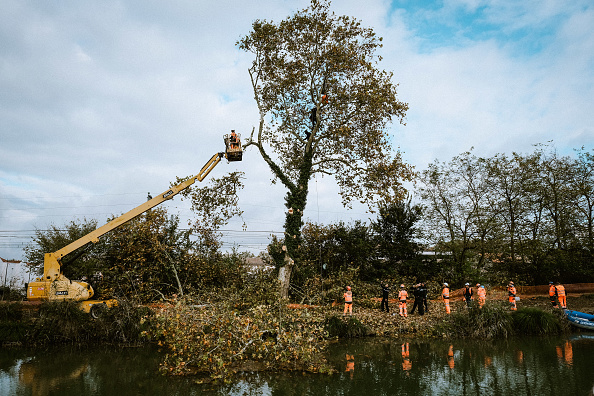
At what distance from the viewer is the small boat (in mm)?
14952

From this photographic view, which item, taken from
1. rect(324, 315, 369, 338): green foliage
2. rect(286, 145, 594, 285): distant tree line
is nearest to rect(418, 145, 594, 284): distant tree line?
rect(286, 145, 594, 285): distant tree line

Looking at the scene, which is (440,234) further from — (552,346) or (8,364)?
(8,364)

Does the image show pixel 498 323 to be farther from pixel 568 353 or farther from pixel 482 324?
pixel 568 353

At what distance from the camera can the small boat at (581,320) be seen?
49.1 feet

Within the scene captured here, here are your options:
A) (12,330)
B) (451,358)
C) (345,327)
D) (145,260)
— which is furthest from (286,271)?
(12,330)

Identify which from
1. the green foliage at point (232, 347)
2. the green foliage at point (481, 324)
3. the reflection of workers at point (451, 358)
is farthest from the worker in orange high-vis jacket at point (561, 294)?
the green foliage at point (232, 347)

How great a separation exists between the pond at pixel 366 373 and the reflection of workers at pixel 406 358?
0.03 meters

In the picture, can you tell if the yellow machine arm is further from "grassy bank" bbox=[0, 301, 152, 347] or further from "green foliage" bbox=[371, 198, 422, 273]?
"green foliage" bbox=[371, 198, 422, 273]

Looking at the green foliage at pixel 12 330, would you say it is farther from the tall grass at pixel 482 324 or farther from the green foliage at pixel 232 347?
the tall grass at pixel 482 324

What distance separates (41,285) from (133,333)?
407 cm

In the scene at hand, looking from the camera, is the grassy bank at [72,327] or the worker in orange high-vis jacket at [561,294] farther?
the worker in orange high-vis jacket at [561,294]

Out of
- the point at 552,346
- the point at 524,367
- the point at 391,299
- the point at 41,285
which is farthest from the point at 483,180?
the point at 41,285

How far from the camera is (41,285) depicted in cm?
1455

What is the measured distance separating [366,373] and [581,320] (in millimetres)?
11127
